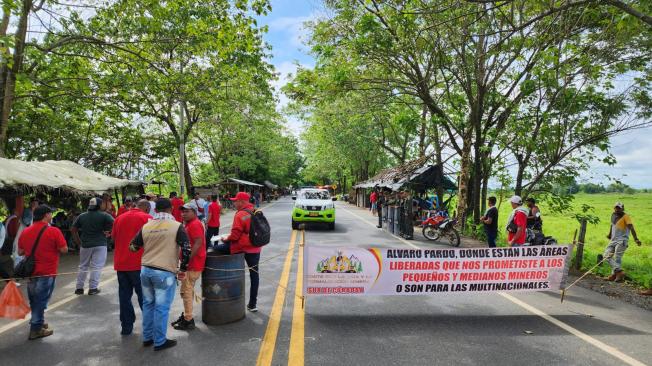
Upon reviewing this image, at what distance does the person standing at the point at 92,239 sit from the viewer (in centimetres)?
678

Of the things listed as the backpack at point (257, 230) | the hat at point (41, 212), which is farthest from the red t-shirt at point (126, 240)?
the backpack at point (257, 230)

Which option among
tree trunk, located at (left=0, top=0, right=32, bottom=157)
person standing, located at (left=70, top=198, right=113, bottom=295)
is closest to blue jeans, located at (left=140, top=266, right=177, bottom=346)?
person standing, located at (left=70, top=198, right=113, bottom=295)

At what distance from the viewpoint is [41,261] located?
493 cm

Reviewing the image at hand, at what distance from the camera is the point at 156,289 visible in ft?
14.6

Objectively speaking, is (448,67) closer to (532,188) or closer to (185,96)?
(532,188)

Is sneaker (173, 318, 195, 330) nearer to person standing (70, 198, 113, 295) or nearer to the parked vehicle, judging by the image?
person standing (70, 198, 113, 295)

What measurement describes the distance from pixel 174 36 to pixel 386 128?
939 inches

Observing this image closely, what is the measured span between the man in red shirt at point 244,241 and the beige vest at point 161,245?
1128mm

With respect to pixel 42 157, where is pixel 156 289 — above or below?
below

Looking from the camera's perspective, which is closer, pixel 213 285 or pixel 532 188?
pixel 213 285

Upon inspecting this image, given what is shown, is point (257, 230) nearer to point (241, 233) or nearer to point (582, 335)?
point (241, 233)

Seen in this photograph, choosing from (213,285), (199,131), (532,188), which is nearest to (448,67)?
(532,188)

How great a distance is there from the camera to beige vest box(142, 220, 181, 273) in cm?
445

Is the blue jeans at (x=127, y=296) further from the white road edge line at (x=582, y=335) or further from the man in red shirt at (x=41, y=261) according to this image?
the white road edge line at (x=582, y=335)
